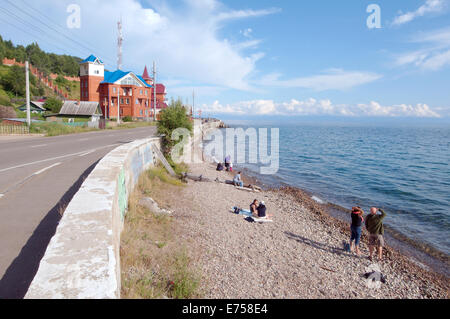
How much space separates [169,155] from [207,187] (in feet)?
12.2

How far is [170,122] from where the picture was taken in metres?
17.1

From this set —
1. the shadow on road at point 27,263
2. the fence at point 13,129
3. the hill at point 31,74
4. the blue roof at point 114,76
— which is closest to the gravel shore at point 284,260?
the shadow on road at point 27,263

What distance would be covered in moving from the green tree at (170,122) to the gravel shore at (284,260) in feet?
18.1

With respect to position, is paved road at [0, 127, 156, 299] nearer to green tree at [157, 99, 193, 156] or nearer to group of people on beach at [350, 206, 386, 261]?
green tree at [157, 99, 193, 156]

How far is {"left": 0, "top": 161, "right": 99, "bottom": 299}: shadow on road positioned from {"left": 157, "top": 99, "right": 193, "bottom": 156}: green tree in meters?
11.3

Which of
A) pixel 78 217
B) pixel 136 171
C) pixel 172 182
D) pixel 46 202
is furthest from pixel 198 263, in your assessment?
pixel 172 182

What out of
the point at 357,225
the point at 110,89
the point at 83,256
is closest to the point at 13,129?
the point at 83,256

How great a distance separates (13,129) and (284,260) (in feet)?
87.5

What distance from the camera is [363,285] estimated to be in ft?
23.8

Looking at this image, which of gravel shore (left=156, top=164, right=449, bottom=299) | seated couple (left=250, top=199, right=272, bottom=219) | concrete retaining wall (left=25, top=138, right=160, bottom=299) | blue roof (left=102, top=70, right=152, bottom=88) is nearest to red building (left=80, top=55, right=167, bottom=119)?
blue roof (left=102, top=70, right=152, bottom=88)

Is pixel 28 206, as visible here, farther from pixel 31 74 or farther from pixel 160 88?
pixel 31 74

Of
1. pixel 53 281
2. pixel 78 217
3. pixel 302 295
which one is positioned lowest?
pixel 302 295

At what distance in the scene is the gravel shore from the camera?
6348 millimetres
